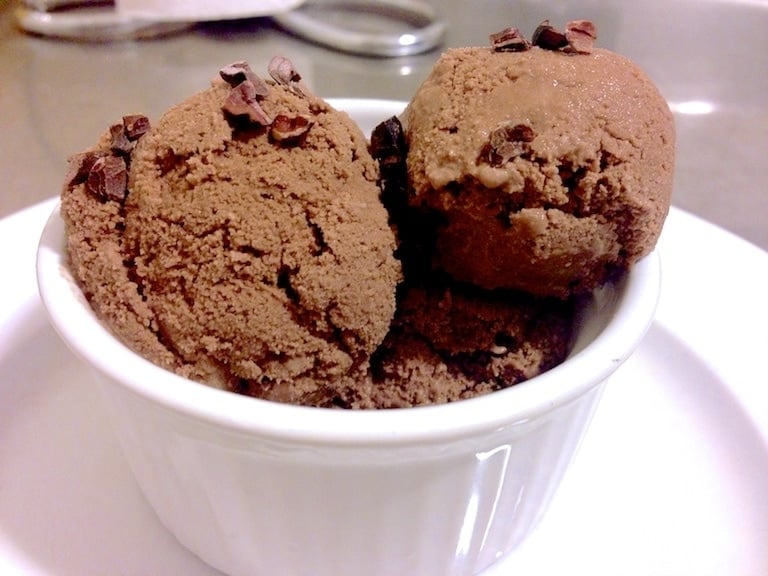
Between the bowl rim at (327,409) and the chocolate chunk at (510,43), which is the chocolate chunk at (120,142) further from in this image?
the chocolate chunk at (510,43)

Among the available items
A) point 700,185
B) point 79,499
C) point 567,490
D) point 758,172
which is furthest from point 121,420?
point 758,172

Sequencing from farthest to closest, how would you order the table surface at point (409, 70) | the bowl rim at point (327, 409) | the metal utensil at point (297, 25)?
the metal utensil at point (297, 25)
the table surface at point (409, 70)
the bowl rim at point (327, 409)

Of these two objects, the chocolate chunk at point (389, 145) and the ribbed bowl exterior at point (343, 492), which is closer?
the ribbed bowl exterior at point (343, 492)

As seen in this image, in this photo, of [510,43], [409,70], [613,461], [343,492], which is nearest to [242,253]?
[343,492]

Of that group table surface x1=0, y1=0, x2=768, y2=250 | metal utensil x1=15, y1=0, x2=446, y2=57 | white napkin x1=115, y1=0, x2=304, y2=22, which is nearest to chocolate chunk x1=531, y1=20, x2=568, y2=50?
table surface x1=0, y1=0, x2=768, y2=250

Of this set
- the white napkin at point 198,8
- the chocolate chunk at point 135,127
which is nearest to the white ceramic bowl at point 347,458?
the chocolate chunk at point 135,127

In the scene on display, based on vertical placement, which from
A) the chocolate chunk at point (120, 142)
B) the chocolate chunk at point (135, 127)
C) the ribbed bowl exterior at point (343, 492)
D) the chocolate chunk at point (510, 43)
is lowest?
the ribbed bowl exterior at point (343, 492)
